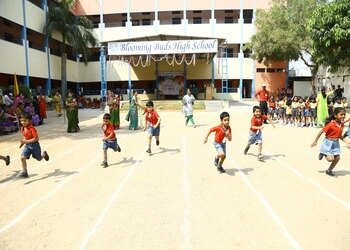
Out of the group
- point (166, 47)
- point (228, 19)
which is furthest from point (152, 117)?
point (228, 19)

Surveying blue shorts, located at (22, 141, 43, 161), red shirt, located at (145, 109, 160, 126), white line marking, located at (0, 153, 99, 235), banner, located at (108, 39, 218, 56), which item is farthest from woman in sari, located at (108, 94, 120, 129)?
banner, located at (108, 39, 218, 56)

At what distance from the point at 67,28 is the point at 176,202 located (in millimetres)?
26677

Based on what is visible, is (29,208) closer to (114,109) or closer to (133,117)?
(114,109)

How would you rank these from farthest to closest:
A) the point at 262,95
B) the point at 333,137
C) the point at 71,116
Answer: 1. the point at 262,95
2. the point at 71,116
3. the point at 333,137

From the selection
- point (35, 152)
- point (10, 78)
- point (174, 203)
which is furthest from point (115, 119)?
point (10, 78)

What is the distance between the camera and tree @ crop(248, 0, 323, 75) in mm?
25750

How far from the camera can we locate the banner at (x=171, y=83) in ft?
101

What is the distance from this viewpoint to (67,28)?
28.5m

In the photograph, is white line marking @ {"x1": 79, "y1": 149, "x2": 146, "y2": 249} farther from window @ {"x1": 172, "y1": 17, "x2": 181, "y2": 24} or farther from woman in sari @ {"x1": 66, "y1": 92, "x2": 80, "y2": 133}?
window @ {"x1": 172, "y1": 17, "x2": 181, "y2": 24}

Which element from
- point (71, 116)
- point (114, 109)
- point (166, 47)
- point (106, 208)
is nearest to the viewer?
point (106, 208)

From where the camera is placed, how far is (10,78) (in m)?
26.3

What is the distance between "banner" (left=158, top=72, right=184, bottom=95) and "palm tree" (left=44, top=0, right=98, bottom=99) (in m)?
7.14

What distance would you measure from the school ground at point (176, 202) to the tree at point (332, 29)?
5.28 metres

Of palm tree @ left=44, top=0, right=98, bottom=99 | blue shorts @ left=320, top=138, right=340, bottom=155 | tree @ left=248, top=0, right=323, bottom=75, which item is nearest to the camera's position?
blue shorts @ left=320, top=138, right=340, bottom=155
